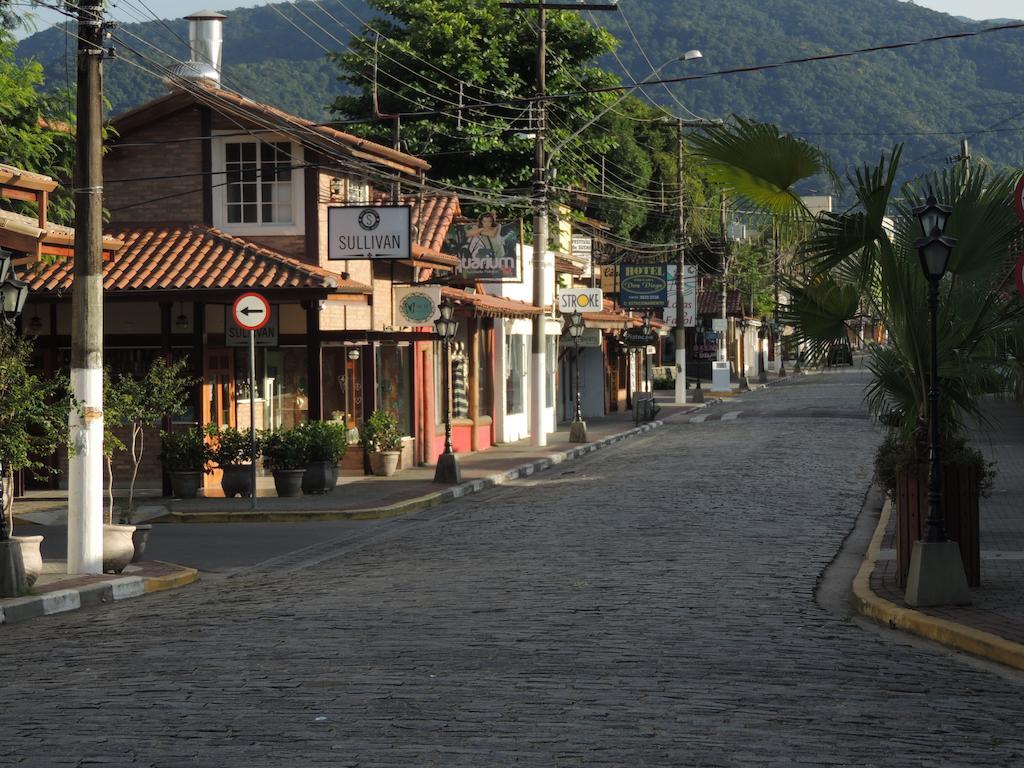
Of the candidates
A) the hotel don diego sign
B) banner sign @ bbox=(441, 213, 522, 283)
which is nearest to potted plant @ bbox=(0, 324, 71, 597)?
the hotel don diego sign

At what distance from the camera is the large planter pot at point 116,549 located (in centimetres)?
1592

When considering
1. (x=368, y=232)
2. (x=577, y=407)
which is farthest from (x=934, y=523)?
(x=577, y=407)

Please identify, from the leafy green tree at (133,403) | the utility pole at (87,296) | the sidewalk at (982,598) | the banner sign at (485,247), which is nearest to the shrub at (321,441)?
the leafy green tree at (133,403)

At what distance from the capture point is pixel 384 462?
95.4 feet

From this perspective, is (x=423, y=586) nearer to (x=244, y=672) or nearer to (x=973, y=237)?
(x=244, y=672)

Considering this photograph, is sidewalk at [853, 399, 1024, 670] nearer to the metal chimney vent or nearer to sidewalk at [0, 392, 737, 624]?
sidewalk at [0, 392, 737, 624]

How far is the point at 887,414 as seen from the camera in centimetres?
1524

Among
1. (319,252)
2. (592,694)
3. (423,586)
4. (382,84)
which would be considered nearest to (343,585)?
(423,586)

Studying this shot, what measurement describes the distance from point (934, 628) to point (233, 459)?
1530cm

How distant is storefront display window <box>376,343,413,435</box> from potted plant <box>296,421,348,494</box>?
17.2ft

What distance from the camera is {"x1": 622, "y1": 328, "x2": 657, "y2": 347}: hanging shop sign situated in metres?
51.0

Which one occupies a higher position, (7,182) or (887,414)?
(7,182)

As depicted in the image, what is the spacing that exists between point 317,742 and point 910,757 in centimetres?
300

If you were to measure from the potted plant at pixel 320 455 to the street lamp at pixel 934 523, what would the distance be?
13.8 m
